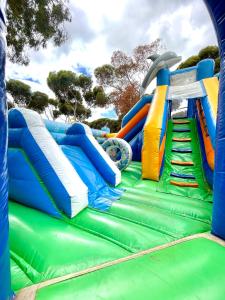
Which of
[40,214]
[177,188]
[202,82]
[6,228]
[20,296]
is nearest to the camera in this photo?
[6,228]

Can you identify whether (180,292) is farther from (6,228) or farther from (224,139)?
(224,139)

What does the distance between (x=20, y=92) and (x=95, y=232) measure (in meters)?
19.1

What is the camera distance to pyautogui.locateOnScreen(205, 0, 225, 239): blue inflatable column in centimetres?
140

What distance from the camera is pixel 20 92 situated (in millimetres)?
17516

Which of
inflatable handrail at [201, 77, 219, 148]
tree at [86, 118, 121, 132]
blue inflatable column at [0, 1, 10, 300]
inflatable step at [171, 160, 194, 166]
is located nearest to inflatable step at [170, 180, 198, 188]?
inflatable step at [171, 160, 194, 166]

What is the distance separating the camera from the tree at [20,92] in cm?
1697

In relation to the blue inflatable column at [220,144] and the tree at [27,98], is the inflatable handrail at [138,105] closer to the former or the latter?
the blue inflatable column at [220,144]

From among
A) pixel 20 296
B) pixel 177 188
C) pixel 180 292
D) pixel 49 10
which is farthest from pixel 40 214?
pixel 49 10

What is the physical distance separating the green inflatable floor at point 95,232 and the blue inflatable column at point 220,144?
19 cm

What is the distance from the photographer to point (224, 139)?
4.83ft

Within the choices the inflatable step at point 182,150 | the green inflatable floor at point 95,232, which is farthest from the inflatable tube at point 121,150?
the green inflatable floor at point 95,232

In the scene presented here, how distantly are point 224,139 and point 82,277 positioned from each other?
1358mm

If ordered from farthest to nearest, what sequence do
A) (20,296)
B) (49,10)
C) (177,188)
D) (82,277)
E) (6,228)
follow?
(49,10) < (177,188) < (82,277) < (20,296) < (6,228)

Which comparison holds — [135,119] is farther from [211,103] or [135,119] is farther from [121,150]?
[211,103]
